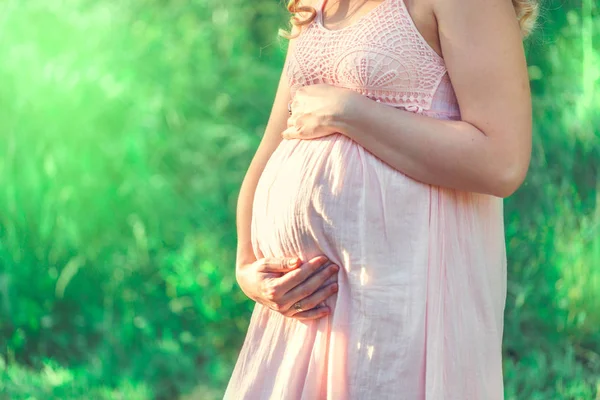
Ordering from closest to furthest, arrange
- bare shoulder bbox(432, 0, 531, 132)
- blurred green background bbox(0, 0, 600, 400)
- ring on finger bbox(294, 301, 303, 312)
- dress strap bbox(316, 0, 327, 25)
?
bare shoulder bbox(432, 0, 531, 132) → ring on finger bbox(294, 301, 303, 312) → dress strap bbox(316, 0, 327, 25) → blurred green background bbox(0, 0, 600, 400)

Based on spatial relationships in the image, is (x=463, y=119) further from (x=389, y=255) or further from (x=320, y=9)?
(x=320, y=9)

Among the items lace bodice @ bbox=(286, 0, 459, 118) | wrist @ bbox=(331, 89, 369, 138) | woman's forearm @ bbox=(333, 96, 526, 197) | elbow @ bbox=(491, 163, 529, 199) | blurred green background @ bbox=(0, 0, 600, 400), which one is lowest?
blurred green background @ bbox=(0, 0, 600, 400)

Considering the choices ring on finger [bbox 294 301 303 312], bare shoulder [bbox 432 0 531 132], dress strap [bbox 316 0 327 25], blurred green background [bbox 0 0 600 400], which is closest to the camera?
bare shoulder [bbox 432 0 531 132]

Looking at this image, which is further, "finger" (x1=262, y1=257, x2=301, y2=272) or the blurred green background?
the blurred green background

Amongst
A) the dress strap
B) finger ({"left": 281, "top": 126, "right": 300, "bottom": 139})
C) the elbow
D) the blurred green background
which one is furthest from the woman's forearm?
the blurred green background

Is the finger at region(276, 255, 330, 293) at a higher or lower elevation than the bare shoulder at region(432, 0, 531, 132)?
lower

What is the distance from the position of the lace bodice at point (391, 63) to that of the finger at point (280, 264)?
1.13ft

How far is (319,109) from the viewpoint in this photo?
68.2 inches

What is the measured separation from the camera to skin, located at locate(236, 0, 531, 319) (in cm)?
162

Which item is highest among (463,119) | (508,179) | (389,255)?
(463,119)

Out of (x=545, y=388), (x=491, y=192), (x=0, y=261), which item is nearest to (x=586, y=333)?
(x=545, y=388)

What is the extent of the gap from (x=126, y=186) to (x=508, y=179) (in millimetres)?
2228

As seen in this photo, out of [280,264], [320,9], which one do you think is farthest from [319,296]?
[320,9]

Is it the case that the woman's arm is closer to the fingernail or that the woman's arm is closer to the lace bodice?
the lace bodice
